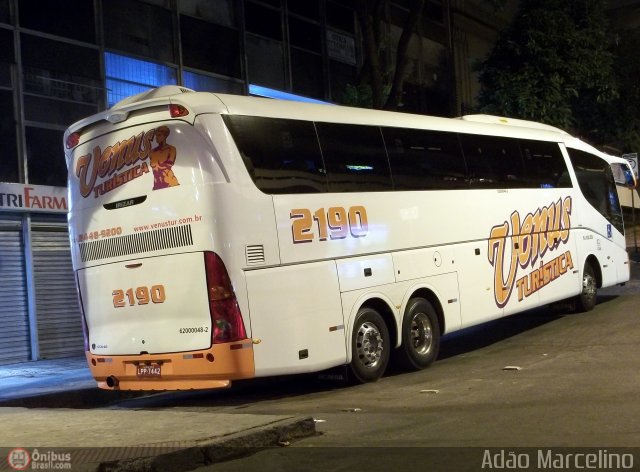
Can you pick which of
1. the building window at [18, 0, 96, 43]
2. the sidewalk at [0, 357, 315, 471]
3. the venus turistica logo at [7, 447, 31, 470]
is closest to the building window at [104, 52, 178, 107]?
the building window at [18, 0, 96, 43]

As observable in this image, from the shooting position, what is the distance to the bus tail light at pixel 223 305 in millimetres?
8477

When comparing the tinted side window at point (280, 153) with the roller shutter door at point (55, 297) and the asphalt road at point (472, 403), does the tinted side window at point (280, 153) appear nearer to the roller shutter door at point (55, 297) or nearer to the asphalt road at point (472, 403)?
the asphalt road at point (472, 403)

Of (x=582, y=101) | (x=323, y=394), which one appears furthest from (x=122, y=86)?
(x=582, y=101)

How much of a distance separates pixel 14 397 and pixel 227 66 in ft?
35.9

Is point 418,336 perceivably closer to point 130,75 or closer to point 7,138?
Answer: point 7,138

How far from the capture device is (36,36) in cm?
Answer: 1486

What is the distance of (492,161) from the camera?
12.8 m

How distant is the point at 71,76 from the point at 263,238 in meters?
8.49

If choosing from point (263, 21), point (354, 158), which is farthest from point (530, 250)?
point (263, 21)

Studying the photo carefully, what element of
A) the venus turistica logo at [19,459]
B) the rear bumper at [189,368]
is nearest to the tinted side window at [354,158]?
the rear bumper at [189,368]

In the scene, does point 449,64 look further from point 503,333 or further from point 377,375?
point 377,375

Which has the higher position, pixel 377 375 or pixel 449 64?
pixel 449 64

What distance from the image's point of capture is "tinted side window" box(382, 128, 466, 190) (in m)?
10.9

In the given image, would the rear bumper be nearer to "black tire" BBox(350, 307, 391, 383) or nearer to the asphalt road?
the asphalt road
